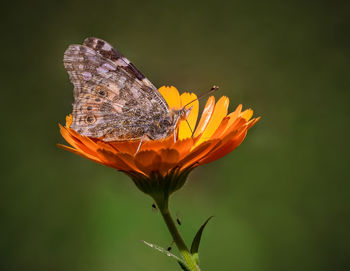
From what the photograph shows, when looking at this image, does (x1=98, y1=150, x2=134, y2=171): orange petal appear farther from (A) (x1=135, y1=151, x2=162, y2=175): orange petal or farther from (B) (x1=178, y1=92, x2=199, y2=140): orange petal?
(B) (x1=178, y1=92, x2=199, y2=140): orange petal

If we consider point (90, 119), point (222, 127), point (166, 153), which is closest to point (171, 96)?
point (90, 119)

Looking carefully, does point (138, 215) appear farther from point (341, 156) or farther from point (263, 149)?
point (341, 156)

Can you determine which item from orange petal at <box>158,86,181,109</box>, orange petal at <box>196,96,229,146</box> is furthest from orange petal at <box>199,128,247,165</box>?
orange petal at <box>158,86,181,109</box>

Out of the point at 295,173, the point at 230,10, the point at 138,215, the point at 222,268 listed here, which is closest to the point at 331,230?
the point at 295,173

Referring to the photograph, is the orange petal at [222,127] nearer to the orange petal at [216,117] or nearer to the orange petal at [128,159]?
the orange petal at [216,117]

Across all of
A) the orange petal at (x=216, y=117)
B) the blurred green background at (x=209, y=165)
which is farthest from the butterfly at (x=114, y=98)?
the blurred green background at (x=209, y=165)
